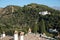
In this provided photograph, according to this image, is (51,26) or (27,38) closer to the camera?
(27,38)

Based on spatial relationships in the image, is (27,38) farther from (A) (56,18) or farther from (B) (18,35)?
(A) (56,18)

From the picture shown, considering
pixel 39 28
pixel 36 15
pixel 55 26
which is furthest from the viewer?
pixel 36 15

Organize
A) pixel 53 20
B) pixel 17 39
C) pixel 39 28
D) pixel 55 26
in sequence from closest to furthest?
pixel 17 39 → pixel 39 28 → pixel 55 26 → pixel 53 20

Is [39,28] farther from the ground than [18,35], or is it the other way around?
[18,35]

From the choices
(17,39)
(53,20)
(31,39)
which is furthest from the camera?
(53,20)

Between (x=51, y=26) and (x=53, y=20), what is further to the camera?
(x=53, y=20)

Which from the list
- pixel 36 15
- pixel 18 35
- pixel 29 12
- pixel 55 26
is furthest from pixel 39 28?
pixel 29 12

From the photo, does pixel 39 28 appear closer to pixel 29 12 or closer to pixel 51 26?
pixel 51 26

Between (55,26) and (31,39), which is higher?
(31,39)

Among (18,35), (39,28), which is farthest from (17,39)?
(39,28)
